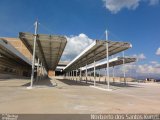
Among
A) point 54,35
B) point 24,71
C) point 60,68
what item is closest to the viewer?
point 54,35

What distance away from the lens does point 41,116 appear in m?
7.36

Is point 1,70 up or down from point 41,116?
up

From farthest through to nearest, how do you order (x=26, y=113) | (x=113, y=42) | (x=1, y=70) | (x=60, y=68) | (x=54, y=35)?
(x=60, y=68) → (x=1, y=70) → (x=113, y=42) → (x=54, y=35) → (x=26, y=113)

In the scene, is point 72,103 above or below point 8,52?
below

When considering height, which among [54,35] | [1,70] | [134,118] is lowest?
[134,118]

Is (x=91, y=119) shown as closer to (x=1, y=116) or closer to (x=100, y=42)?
(x=1, y=116)

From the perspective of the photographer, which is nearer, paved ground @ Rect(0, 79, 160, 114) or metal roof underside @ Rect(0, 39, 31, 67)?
paved ground @ Rect(0, 79, 160, 114)

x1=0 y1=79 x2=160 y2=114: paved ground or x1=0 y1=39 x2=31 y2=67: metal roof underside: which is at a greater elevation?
x1=0 y1=39 x2=31 y2=67: metal roof underside

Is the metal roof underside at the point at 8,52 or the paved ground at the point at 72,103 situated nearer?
the paved ground at the point at 72,103

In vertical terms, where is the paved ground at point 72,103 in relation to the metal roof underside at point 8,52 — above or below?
below

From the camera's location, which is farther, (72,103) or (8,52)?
(8,52)

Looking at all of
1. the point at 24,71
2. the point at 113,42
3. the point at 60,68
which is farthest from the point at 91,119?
the point at 60,68

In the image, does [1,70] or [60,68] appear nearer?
[1,70]

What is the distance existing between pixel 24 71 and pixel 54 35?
204 feet
